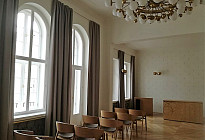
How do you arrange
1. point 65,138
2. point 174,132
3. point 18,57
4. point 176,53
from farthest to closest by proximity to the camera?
1. point 176,53
2. point 174,132
3. point 18,57
4. point 65,138

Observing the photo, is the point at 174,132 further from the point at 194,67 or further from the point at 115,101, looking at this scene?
the point at 194,67

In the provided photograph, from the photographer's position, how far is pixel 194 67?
363 inches

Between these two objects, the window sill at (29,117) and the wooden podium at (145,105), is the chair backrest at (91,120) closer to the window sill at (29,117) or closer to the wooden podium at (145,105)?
the window sill at (29,117)

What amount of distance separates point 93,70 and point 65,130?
2.80 meters

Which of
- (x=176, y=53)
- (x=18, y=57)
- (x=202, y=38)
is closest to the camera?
(x=18, y=57)

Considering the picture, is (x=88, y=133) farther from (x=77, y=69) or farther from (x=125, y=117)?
(x=77, y=69)

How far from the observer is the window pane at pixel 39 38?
4.44 meters

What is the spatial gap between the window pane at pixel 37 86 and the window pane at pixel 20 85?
0.70 ft

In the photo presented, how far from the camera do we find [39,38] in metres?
4.54

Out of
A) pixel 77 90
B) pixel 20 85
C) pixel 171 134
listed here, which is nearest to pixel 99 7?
pixel 77 90

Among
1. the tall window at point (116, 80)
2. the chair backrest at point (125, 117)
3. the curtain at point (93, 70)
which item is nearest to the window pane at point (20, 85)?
the curtain at point (93, 70)

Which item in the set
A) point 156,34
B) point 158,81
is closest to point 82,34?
point 156,34

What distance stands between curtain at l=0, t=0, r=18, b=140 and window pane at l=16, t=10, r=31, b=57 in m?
0.60

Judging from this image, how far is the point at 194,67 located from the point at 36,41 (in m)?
8.06
